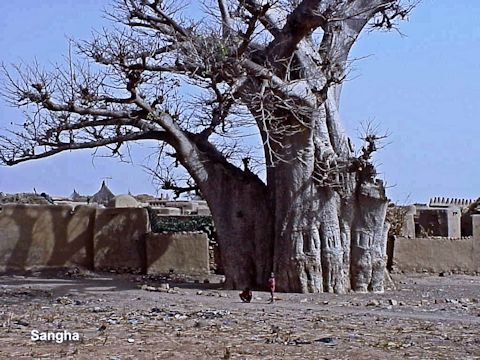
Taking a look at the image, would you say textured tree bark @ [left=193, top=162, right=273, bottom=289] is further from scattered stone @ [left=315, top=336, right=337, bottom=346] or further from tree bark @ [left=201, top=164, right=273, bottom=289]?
scattered stone @ [left=315, top=336, right=337, bottom=346]

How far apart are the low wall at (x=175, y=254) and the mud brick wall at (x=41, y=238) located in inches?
50.3

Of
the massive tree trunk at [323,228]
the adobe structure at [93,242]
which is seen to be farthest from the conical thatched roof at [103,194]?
the massive tree trunk at [323,228]

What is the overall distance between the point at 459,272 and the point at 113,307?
9391 millimetres

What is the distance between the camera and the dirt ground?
6.95 meters

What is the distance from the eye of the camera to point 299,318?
31.6ft

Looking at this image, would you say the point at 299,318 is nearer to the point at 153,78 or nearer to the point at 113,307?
the point at 113,307

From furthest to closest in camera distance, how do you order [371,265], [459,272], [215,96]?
1. [459,272]
2. [371,265]
3. [215,96]

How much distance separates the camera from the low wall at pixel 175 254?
53.7ft

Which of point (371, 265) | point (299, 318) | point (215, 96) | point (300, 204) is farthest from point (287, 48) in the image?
point (299, 318)

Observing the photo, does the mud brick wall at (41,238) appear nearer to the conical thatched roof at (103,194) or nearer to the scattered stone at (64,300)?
the scattered stone at (64,300)

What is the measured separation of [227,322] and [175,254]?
7.51 meters

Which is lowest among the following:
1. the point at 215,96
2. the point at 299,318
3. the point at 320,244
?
the point at 299,318

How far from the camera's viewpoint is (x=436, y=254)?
1738 centimetres

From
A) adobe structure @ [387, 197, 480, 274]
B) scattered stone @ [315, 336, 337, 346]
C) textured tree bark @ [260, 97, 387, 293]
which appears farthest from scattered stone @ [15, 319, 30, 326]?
adobe structure @ [387, 197, 480, 274]
